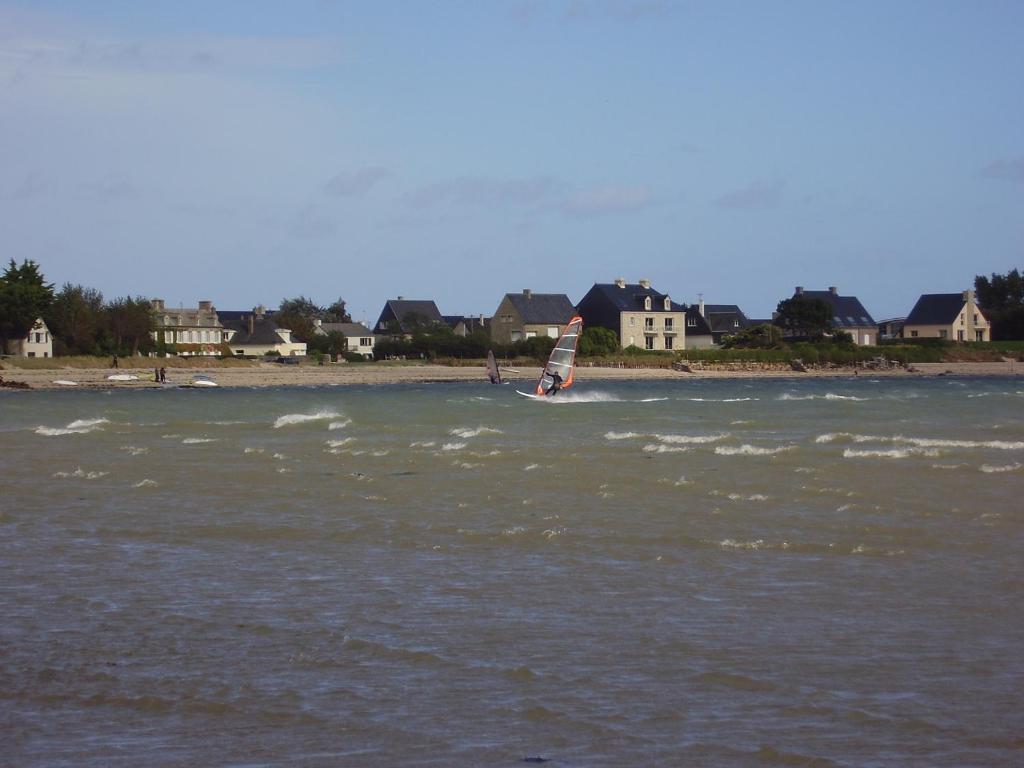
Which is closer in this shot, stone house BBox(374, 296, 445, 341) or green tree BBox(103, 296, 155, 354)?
green tree BBox(103, 296, 155, 354)

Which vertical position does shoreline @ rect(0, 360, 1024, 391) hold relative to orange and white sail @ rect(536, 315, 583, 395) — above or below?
below

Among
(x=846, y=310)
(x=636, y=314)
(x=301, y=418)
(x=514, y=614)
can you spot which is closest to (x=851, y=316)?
(x=846, y=310)

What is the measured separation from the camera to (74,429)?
31344mm

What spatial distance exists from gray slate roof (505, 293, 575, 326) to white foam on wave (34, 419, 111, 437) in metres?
69.4

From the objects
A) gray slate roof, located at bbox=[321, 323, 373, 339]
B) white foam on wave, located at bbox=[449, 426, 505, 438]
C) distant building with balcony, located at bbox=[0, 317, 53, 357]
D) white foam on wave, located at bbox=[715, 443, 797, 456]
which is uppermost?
gray slate roof, located at bbox=[321, 323, 373, 339]

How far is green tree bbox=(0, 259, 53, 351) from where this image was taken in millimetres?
77125

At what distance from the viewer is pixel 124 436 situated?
28.6m

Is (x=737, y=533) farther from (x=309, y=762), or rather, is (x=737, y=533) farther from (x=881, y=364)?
(x=881, y=364)

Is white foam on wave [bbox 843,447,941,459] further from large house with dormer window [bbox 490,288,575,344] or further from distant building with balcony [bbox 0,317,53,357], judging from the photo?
large house with dormer window [bbox 490,288,575,344]

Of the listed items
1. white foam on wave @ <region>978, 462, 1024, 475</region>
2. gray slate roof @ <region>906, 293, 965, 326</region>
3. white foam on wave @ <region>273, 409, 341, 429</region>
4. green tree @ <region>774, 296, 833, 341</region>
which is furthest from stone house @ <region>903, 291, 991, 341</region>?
white foam on wave @ <region>978, 462, 1024, 475</region>

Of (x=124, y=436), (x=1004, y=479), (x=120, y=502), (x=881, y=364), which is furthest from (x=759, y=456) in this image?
(x=881, y=364)

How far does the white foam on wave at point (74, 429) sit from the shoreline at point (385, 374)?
32.3 meters

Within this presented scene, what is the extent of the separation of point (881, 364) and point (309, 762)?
299ft

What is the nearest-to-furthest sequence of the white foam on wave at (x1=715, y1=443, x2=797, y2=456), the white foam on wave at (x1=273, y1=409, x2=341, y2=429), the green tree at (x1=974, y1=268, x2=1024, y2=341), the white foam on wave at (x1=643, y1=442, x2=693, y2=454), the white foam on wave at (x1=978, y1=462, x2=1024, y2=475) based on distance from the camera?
the white foam on wave at (x1=978, y1=462, x2=1024, y2=475) < the white foam on wave at (x1=715, y1=443, x2=797, y2=456) < the white foam on wave at (x1=643, y1=442, x2=693, y2=454) < the white foam on wave at (x1=273, y1=409, x2=341, y2=429) < the green tree at (x1=974, y1=268, x2=1024, y2=341)
